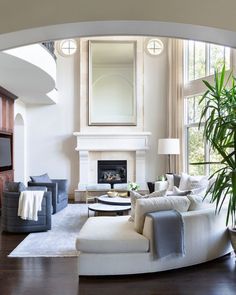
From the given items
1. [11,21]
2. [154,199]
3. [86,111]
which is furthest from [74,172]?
[11,21]

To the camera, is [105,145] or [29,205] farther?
[105,145]

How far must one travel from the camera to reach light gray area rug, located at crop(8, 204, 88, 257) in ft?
14.3

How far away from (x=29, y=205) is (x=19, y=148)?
4102 mm

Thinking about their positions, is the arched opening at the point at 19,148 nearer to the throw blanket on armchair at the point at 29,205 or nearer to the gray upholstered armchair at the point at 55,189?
the gray upholstered armchair at the point at 55,189

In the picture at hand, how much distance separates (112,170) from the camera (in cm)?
925

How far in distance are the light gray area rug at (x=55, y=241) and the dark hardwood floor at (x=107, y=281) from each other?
0.29 m

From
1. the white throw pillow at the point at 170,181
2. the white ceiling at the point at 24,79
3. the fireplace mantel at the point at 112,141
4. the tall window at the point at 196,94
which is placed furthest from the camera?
the fireplace mantel at the point at 112,141

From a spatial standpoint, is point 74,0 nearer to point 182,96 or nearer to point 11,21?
point 11,21

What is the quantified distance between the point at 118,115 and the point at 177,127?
1718 mm

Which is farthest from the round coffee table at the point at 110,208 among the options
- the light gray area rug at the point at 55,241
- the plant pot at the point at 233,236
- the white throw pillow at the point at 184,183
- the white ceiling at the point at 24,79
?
the white ceiling at the point at 24,79

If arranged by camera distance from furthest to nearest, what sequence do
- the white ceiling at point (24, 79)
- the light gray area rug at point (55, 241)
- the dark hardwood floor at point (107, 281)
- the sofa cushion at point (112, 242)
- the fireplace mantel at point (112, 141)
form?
the fireplace mantel at point (112, 141) < the white ceiling at point (24, 79) < the light gray area rug at point (55, 241) < the sofa cushion at point (112, 242) < the dark hardwood floor at point (107, 281)

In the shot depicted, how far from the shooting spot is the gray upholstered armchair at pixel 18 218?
17.6 feet

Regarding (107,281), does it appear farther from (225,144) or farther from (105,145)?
(105,145)

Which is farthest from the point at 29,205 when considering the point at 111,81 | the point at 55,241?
the point at 111,81
